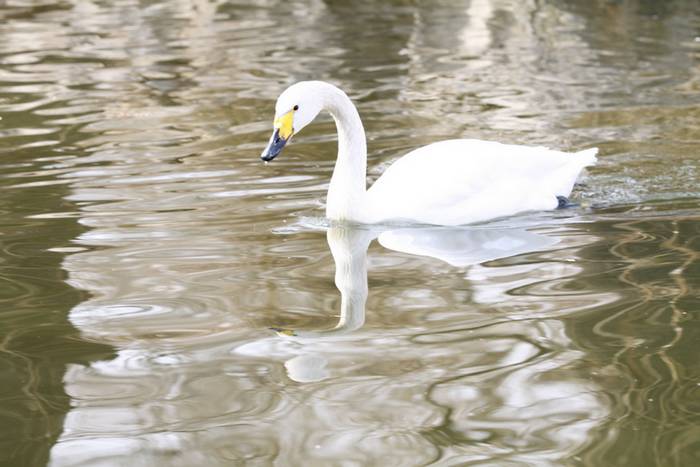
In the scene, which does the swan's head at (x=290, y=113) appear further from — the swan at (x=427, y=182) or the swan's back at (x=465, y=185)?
the swan's back at (x=465, y=185)

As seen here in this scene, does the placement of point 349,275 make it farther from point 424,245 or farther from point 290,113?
point 290,113

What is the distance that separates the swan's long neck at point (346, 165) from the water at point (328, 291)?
156 mm

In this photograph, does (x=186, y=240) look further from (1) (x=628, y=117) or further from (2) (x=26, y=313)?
(1) (x=628, y=117)

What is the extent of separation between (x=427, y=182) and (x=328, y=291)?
1.46 metres

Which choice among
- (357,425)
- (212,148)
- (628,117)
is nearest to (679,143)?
(628,117)

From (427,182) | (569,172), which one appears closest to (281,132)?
(427,182)

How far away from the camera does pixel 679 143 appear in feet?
31.1

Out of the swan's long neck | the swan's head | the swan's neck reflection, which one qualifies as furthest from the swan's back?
the swan's head

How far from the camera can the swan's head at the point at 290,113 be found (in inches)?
264

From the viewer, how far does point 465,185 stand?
7.29 metres

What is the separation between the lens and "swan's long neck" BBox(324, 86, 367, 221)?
7.29 metres

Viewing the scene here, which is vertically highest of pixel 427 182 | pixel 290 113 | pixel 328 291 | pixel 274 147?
pixel 290 113

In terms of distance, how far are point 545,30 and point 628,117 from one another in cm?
691

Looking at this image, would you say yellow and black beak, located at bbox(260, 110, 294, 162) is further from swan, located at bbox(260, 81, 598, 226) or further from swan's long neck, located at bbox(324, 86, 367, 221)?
swan's long neck, located at bbox(324, 86, 367, 221)
